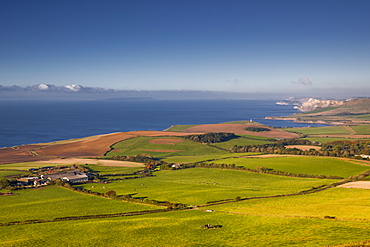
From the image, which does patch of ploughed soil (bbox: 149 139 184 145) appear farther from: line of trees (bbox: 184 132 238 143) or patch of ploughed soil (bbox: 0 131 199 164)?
patch of ploughed soil (bbox: 0 131 199 164)

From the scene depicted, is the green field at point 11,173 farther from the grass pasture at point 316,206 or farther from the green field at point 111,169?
the grass pasture at point 316,206

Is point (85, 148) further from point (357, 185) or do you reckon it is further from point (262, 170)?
point (357, 185)

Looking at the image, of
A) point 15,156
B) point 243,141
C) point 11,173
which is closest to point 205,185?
point 11,173

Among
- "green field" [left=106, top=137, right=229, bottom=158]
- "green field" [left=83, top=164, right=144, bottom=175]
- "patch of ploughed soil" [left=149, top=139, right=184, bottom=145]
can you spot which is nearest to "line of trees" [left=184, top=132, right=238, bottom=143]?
"green field" [left=106, top=137, right=229, bottom=158]

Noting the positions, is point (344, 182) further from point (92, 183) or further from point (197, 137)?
point (197, 137)

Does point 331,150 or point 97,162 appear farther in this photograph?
point 331,150
